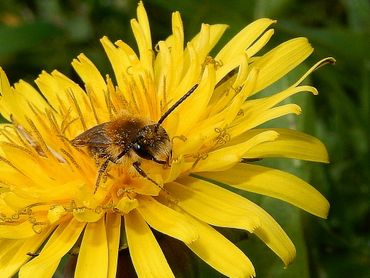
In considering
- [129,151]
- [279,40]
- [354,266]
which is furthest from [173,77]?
[279,40]

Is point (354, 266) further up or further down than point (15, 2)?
→ further down

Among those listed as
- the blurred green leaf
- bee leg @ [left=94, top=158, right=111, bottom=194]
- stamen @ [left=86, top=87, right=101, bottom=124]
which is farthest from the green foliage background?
stamen @ [left=86, top=87, right=101, bottom=124]

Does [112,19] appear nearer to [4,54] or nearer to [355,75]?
[4,54]

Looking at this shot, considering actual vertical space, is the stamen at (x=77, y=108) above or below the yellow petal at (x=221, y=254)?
above

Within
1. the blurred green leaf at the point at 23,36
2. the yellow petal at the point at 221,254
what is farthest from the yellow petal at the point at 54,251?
the blurred green leaf at the point at 23,36

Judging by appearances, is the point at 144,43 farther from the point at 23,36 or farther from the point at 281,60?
the point at 23,36

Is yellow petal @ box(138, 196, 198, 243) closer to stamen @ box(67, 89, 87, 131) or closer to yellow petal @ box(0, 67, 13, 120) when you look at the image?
stamen @ box(67, 89, 87, 131)

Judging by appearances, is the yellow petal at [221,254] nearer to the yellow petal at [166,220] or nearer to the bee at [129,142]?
the yellow petal at [166,220]
